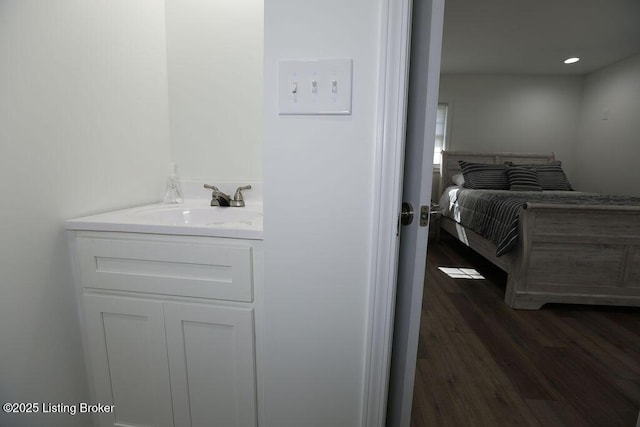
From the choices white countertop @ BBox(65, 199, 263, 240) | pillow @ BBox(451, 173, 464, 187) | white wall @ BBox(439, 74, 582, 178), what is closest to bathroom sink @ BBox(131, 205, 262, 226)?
white countertop @ BBox(65, 199, 263, 240)

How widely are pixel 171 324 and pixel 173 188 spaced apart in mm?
738

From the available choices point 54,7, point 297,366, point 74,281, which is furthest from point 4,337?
point 54,7

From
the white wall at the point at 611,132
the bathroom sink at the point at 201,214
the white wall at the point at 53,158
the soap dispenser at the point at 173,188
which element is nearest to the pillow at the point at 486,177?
the white wall at the point at 611,132

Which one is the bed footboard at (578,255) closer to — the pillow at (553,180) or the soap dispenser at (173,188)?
the pillow at (553,180)

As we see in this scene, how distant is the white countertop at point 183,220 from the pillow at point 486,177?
10.7 ft

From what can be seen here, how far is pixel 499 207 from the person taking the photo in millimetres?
2619

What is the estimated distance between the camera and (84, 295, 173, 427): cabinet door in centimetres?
101

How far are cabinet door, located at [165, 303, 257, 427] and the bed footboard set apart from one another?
6.92 feet

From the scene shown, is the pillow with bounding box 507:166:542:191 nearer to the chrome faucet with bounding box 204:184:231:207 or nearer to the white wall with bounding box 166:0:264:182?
the white wall with bounding box 166:0:264:182

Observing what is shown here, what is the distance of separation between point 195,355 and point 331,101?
88 cm

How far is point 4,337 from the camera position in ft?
2.90

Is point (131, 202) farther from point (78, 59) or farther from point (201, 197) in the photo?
point (78, 59)

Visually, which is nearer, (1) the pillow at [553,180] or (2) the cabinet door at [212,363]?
(2) the cabinet door at [212,363]

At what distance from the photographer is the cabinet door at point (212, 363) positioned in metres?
0.96
